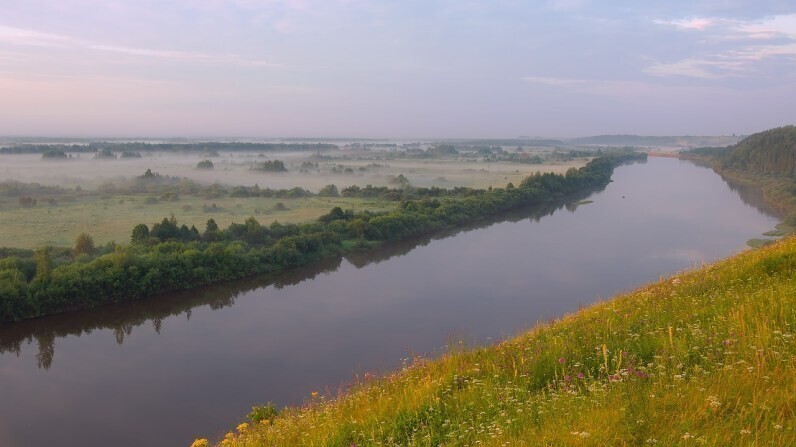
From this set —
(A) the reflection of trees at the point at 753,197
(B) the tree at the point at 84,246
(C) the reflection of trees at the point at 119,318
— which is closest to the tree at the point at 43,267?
(C) the reflection of trees at the point at 119,318

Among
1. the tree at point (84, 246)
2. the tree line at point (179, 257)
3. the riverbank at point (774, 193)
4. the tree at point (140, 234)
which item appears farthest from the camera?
the riverbank at point (774, 193)

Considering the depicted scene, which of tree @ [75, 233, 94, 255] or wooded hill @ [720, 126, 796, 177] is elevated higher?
wooded hill @ [720, 126, 796, 177]

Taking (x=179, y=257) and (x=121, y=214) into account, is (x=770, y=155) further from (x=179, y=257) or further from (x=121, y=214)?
(x=121, y=214)

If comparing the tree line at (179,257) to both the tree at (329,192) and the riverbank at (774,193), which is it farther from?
the riverbank at (774,193)

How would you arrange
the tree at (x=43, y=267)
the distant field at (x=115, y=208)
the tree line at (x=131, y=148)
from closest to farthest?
the tree at (x=43, y=267)
the distant field at (x=115, y=208)
the tree line at (x=131, y=148)

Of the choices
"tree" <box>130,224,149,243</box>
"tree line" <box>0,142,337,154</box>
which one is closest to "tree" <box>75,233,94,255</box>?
"tree" <box>130,224,149,243</box>

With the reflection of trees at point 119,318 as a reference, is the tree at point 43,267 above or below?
above

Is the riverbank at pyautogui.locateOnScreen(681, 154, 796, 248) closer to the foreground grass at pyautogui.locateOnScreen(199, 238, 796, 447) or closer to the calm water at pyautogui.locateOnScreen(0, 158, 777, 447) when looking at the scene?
the calm water at pyautogui.locateOnScreen(0, 158, 777, 447)
